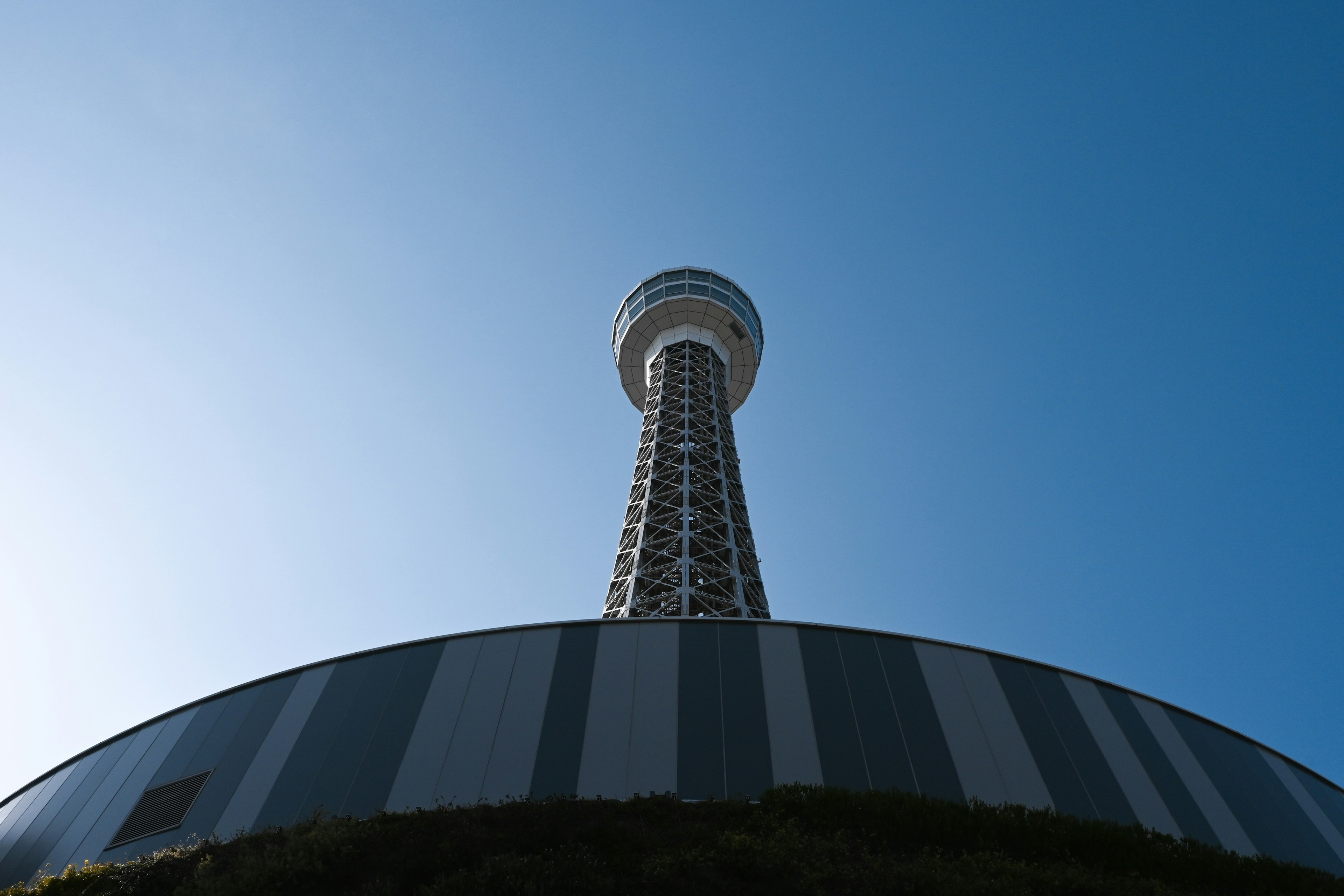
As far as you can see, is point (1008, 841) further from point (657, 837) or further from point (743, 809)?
point (657, 837)

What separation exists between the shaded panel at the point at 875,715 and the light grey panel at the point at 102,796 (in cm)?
1319

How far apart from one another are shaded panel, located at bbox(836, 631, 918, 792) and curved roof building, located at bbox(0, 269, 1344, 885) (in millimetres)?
34

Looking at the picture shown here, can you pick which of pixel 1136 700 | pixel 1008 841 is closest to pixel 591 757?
pixel 1008 841

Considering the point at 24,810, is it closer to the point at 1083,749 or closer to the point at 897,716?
the point at 897,716

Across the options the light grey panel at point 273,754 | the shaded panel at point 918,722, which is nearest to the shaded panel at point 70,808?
the light grey panel at point 273,754

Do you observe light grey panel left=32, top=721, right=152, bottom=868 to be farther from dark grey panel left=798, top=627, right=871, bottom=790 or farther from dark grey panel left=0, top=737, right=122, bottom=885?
dark grey panel left=798, top=627, right=871, bottom=790

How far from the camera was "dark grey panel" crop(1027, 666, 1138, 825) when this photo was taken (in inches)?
544

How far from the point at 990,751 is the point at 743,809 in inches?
188

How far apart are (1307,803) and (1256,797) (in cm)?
183

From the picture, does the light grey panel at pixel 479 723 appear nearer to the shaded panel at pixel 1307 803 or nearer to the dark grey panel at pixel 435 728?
the dark grey panel at pixel 435 728

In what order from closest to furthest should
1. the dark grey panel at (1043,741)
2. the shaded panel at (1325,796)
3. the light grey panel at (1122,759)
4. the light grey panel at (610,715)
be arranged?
the light grey panel at (610,715)
the dark grey panel at (1043,741)
the light grey panel at (1122,759)
the shaded panel at (1325,796)

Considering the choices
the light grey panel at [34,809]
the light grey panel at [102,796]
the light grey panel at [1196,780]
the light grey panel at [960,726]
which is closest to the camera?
the light grey panel at [960,726]

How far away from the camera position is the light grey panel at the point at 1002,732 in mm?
13516

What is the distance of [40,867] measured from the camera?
15.4 metres
